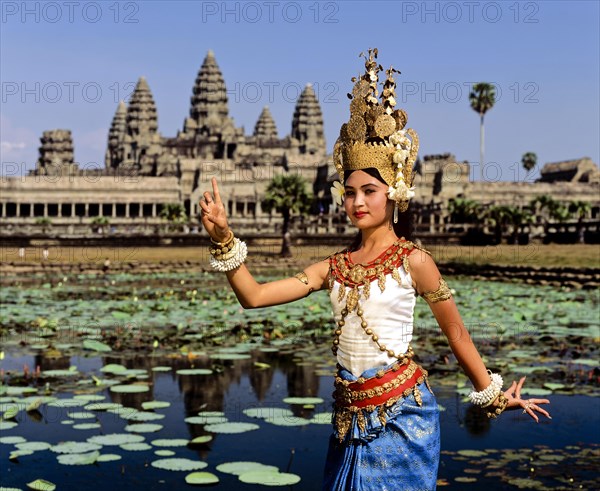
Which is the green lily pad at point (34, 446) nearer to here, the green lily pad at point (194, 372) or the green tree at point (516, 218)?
the green lily pad at point (194, 372)

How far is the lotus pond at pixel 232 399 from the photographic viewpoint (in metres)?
5.74

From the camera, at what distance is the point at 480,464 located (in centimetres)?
592

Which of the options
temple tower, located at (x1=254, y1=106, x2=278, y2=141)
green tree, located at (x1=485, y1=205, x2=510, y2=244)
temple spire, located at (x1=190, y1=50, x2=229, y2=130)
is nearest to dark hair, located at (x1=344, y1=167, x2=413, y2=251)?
green tree, located at (x1=485, y1=205, x2=510, y2=244)

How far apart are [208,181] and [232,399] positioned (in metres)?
78.2

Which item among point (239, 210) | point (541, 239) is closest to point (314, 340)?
point (541, 239)

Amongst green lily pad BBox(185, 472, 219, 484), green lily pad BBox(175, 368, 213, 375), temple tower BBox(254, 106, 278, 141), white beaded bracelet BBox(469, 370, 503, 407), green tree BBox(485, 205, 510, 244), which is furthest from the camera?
temple tower BBox(254, 106, 278, 141)

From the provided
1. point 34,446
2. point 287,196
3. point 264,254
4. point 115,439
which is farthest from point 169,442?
point 287,196

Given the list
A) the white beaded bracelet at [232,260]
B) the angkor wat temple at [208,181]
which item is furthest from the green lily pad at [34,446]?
the angkor wat temple at [208,181]

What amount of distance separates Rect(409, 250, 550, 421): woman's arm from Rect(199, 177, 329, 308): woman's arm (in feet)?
1.41

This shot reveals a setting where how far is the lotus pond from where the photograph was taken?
5.74 meters

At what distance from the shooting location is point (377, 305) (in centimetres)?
345

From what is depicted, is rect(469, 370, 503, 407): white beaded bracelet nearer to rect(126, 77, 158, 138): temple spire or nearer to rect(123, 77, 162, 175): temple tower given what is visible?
rect(123, 77, 162, 175): temple tower

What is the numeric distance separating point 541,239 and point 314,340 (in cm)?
4043

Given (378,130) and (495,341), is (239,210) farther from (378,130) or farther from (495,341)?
(378,130)
